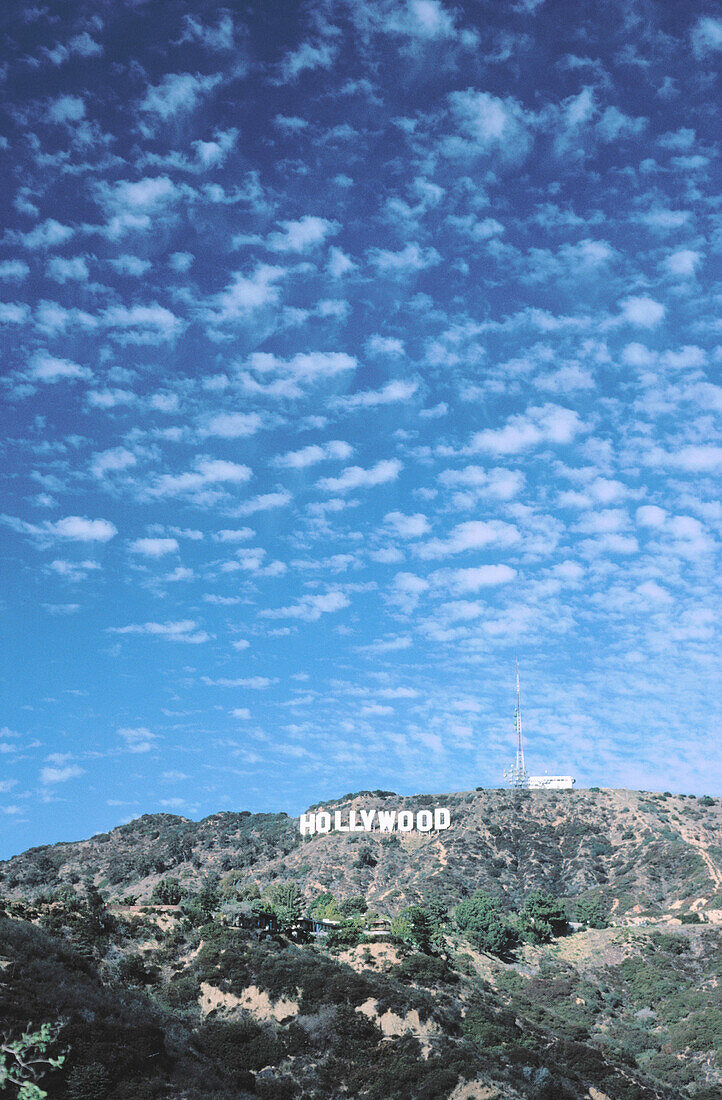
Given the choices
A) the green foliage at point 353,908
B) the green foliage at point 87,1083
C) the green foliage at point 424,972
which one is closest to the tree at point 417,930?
the green foliage at point 424,972

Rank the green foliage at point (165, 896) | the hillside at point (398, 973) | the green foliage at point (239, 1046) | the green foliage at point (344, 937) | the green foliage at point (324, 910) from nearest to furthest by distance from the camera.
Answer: the hillside at point (398, 973)
the green foliage at point (239, 1046)
the green foliage at point (344, 937)
the green foliage at point (165, 896)
the green foliage at point (324, 910)

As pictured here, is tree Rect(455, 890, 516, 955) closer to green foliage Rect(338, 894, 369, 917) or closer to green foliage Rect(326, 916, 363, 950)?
green foliage Rect(338, 894, 369, 917)

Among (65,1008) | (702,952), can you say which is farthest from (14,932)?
(702,952)

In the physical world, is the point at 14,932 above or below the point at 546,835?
below

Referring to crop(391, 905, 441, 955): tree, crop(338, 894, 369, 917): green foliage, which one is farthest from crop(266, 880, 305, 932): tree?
crop(391, 905, 441, 955): tree

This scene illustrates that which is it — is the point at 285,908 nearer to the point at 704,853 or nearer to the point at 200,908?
the point at 200,908

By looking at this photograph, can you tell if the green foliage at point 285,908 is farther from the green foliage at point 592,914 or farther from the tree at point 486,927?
the green foliage at point 592,914

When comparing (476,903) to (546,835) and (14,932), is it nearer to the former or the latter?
(546,835)
